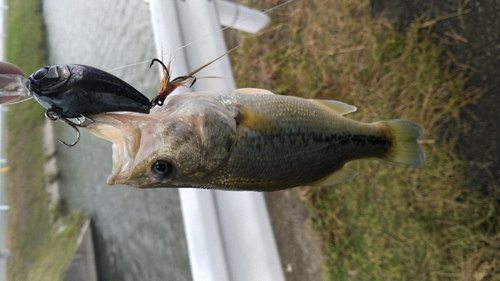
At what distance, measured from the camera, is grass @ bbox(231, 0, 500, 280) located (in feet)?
7.36

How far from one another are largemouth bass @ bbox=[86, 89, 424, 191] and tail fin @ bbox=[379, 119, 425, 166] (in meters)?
0.17

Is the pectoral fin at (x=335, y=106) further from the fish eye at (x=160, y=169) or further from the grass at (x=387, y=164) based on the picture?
the grass at (x=387, y=164)

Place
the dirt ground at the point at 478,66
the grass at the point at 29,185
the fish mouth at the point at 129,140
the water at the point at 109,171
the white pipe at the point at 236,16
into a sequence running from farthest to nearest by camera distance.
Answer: the grass at the point at 29,185
the water at the point at 109,171
the white pipe at the point at 236,16
the dirt ground at the point at 478,66
the fish mouth at the point at 129,140

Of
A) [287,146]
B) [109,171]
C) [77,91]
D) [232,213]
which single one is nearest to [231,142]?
[287,146]

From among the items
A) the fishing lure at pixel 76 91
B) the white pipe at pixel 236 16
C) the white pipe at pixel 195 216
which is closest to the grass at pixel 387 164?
the white pipe at pixel 236 16

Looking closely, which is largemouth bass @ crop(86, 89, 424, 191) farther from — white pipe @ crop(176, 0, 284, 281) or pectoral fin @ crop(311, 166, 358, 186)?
white pipe @ crop(176, 0, 284, 281)

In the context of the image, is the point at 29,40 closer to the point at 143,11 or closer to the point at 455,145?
the point at 143,11

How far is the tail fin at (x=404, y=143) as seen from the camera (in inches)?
58.6

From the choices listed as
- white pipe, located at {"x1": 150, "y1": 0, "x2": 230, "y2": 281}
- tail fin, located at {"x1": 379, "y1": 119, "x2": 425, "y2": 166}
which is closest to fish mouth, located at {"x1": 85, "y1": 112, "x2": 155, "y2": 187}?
tail fin, located at {"x1": 379, "y1": 119, "x2": 425, "y2": 166}

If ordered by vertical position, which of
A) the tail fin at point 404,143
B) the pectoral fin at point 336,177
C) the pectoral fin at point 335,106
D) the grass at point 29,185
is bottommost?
the pectoral fin at point 336,177

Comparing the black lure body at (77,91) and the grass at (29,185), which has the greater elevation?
the grass at (29,185)

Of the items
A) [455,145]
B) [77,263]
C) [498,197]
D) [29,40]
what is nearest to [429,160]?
[455,145]

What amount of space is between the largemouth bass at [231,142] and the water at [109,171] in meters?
2.25

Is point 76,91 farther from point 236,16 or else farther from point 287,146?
point 236,16
